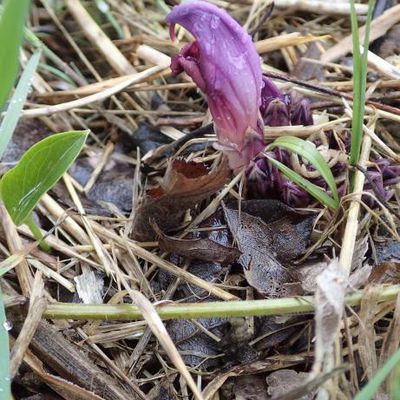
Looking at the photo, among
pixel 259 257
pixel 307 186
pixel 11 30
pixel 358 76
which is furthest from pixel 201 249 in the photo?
pixel 11 30

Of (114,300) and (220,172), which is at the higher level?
(220,172)

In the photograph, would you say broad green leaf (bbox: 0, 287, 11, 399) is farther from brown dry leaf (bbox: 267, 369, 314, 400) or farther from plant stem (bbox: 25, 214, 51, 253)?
brown dry leaf (bbox: 267, 369, 314, 400)

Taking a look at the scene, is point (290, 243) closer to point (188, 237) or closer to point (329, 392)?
point (188, 237)

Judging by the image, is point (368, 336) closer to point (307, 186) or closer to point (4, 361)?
point (307, 186)

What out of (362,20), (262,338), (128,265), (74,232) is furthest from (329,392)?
(362,20)

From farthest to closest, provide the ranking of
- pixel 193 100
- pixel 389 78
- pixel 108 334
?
pixel 193 100, pixel 389 78, pixel 108 334

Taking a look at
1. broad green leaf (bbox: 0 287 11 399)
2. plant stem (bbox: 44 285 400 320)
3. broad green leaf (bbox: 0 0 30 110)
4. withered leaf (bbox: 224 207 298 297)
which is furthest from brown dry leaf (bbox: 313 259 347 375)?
broad green leaf (bbox: 0 0 30 110)

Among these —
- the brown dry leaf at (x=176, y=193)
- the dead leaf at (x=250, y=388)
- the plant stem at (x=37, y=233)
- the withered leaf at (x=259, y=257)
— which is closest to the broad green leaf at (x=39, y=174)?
the plant stem at (x=37, y=233)

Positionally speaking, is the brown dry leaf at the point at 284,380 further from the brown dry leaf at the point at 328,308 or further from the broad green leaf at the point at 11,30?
the broad green leaf at the point at 11,30
